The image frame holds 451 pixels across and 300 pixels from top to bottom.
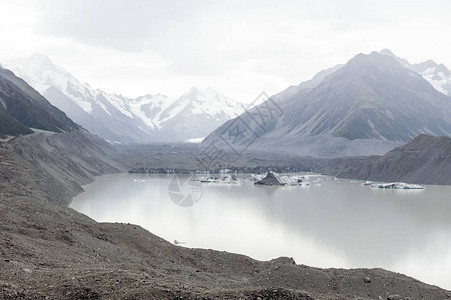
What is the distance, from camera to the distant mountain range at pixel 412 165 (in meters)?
64.9

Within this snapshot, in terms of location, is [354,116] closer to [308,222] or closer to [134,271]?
[308,222]

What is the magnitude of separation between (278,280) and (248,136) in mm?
171764

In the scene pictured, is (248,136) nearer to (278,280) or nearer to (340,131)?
(340,131)

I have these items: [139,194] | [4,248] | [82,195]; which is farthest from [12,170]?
[4,248]

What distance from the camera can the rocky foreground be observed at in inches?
380

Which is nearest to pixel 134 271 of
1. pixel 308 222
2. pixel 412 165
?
pixel 308 222

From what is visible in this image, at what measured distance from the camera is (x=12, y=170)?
34.7 metres

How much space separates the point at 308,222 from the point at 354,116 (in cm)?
12218

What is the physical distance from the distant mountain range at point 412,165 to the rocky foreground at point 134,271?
52.9 meters

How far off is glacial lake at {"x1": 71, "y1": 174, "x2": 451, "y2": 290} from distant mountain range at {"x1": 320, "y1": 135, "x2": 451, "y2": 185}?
385 inches

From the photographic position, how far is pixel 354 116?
5851 inches

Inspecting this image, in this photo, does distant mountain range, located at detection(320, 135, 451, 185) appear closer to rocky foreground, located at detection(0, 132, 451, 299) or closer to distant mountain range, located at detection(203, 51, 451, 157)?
distant mountain range, located at detection(203, 51, 451, 157)

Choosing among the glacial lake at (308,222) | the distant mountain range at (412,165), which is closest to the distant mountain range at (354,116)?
the distant mountain range at (412,165)

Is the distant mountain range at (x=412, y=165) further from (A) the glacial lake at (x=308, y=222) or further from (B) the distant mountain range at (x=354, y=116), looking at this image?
(B) the distant mountain range at (x=354, y=116)
